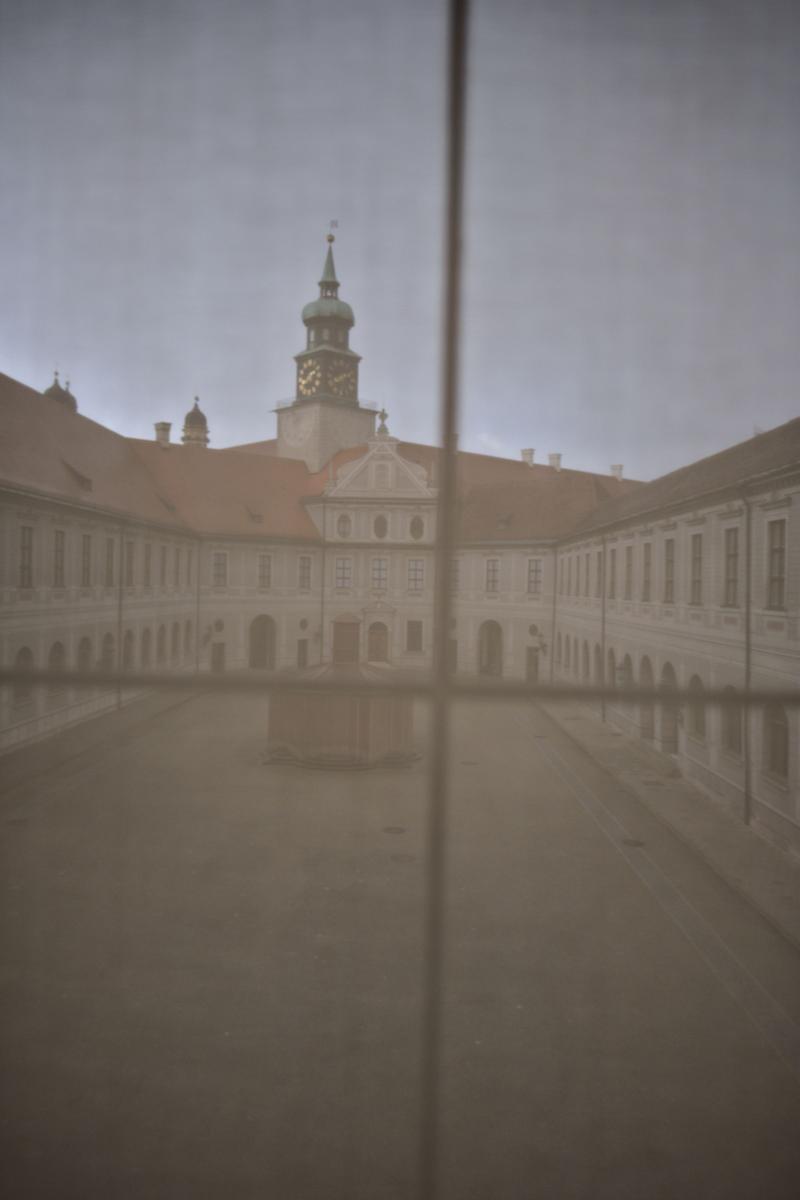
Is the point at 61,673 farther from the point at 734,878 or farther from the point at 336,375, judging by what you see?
the point at 734,878

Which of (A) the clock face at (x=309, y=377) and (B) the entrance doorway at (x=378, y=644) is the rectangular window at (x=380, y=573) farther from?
(A) the clock face at (x=309, y=377)

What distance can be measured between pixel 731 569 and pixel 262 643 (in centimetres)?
303

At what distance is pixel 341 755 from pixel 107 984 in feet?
21.1

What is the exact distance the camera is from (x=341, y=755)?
44.5ft

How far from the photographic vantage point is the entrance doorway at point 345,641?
3.36 m

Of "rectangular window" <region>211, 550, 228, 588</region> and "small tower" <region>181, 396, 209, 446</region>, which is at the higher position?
"small tower" <region>181, 396, 209, 446</region>

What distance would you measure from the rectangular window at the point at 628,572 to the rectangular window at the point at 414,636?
103 cm

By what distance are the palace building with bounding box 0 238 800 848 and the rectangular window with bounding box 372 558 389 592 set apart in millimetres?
11

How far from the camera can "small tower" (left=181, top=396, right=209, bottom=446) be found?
9.80 ft

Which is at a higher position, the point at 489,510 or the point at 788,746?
the point at 489,510

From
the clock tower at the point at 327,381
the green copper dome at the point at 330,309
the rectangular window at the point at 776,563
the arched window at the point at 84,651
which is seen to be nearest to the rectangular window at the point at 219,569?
the clock tower at the point at 327,381

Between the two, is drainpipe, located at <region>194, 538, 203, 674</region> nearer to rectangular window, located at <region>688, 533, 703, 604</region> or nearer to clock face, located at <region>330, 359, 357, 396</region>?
clock face, located at <region>330, 359, 357, 396</region>

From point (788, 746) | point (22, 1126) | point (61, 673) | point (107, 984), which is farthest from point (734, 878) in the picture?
point (61, 673)

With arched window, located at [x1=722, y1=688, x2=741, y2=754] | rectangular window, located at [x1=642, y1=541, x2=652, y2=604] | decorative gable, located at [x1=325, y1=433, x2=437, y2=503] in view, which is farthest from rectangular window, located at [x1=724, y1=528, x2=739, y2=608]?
decorative gable, located at [x1=325, y1=433, x2=437, y2=503]
